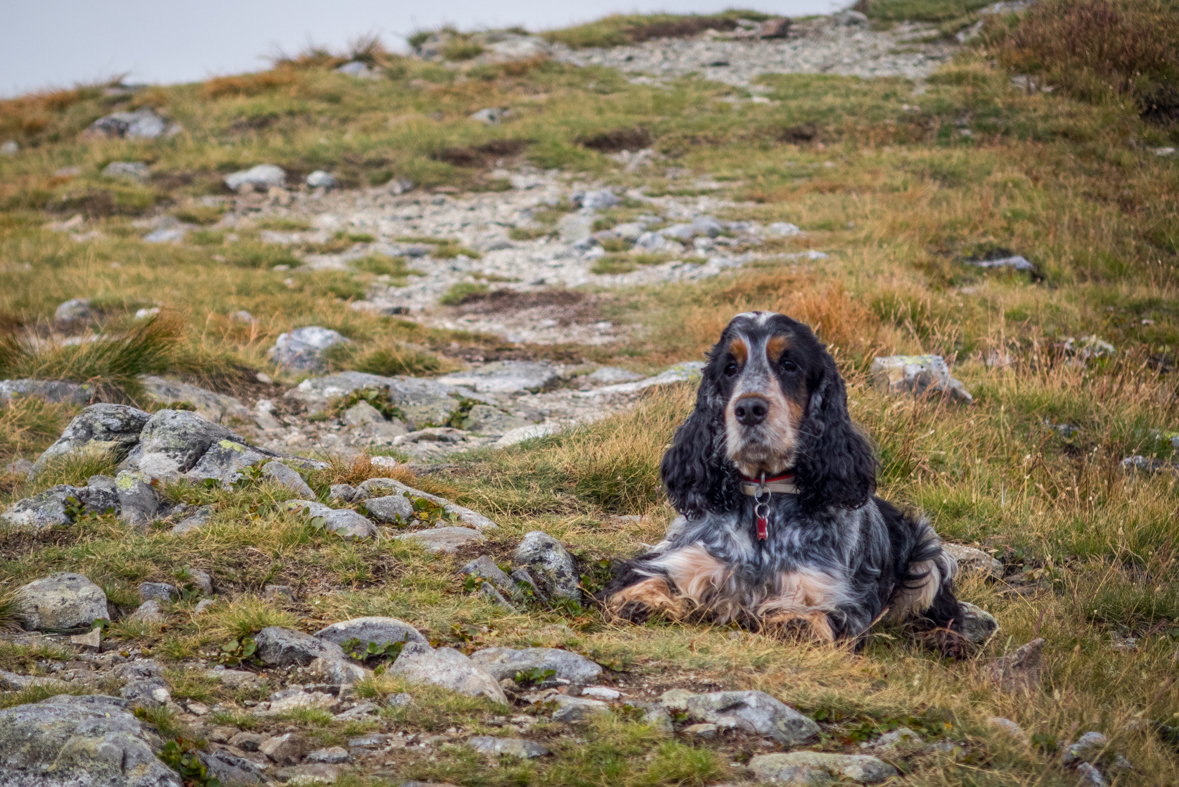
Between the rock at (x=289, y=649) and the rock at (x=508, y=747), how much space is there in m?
0.82

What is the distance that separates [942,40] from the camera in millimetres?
24703

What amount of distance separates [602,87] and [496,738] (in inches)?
882

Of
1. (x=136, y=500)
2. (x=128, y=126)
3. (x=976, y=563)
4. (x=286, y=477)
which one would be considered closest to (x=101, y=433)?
(x=136, y=500)

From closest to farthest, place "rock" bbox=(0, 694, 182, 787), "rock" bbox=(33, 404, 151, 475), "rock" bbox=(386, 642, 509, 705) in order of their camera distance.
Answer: "rock" bbox=(0, 694, 182, 787), "rock" bbox=(386, 642, 509, 705), "rock" bbox=(33, 404, 151, 475)

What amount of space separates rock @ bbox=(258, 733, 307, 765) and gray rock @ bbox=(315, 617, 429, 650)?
83 cm

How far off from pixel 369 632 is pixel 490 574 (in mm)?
851

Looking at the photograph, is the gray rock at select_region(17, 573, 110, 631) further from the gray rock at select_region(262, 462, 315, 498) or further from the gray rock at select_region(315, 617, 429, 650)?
the gray rock at select_region(262, 462, 315, 498)

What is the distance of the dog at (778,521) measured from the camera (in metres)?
4.07

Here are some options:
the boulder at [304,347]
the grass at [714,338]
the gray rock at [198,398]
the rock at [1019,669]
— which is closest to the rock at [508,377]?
the grass at [714,338]

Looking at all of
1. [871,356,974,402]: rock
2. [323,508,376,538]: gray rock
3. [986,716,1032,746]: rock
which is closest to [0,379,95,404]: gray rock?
[323,508,376,538]: gray rock

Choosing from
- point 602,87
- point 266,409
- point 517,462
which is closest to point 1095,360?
point 517,462

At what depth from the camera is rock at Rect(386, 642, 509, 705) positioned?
319 cm

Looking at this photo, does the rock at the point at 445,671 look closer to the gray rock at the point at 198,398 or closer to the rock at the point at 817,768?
the rock at the point at 817,768

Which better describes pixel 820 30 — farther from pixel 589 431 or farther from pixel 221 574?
pixel 221 574
